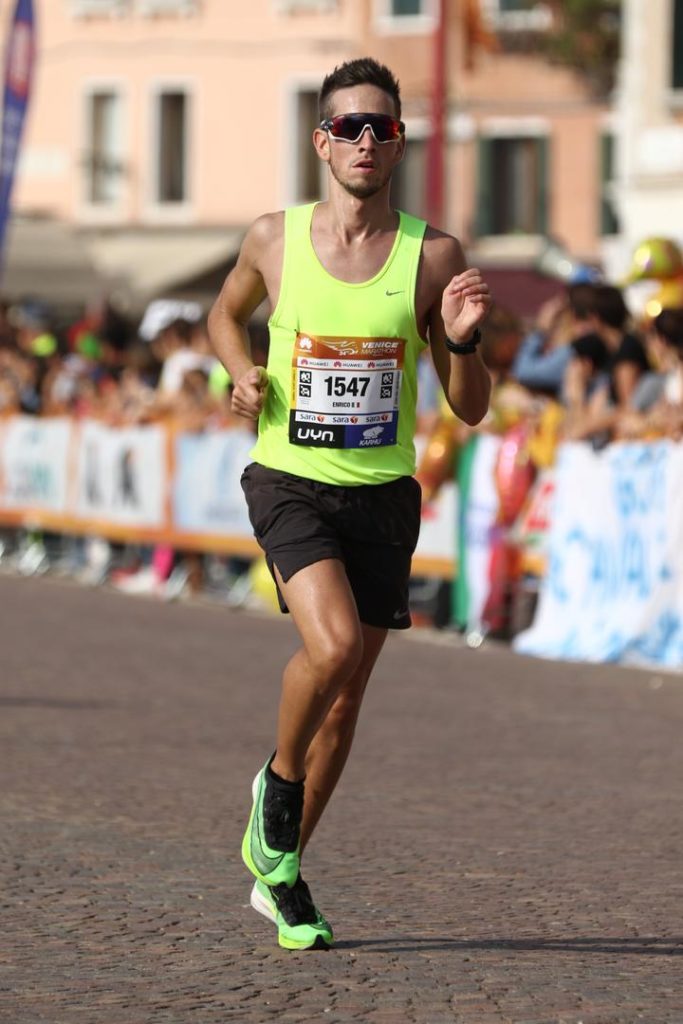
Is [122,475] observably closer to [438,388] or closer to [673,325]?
[438,388]

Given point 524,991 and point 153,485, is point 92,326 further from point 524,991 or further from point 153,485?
point 524,991

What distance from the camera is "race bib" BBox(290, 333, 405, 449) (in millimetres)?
6684

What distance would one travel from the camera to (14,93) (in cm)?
2094

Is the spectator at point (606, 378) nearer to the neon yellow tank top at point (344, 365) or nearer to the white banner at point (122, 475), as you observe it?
the white banner at point (122, 475)

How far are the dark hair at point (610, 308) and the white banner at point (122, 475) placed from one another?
208 inches

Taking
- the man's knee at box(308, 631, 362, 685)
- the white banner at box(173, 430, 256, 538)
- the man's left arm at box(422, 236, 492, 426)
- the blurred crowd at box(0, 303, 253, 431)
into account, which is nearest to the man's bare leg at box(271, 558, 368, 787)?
the man's knee at box(308, 631, 362, 685)

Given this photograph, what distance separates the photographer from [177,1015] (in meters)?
5.79

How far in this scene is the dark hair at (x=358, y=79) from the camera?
6.75 metres

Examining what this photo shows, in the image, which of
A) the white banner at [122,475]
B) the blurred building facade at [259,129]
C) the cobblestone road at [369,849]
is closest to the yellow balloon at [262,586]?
the white banner at [122,475]

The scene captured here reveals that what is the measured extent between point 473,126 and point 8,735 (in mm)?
36860

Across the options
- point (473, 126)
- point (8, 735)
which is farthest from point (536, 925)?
point (473, 126)

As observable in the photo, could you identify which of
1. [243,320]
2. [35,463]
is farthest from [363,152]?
[35,463]

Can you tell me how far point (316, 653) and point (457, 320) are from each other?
0.86 m

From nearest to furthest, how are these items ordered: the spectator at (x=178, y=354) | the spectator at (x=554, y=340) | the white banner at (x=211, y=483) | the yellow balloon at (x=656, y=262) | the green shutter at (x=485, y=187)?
the spectator at (x=554, y=340) → the yellow balloon at (x=656, y=262) → the white banner at (x=211, y=483) → the spectator at (x=178, y=354) → the green shutter at (x=485, y=187)
